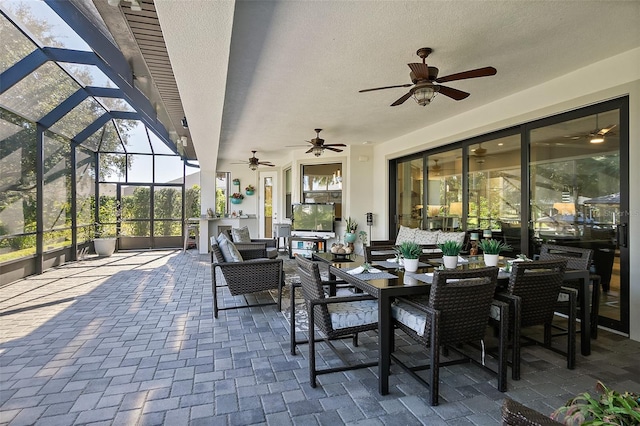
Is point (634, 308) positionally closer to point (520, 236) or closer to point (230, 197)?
point (520, 236)

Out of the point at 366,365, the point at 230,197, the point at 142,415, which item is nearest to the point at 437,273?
the point at 366,365

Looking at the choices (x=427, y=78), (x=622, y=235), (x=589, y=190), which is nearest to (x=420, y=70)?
(x=427, y=78)

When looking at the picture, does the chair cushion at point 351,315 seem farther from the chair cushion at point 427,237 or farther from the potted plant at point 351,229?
the potted plant at point 351,229

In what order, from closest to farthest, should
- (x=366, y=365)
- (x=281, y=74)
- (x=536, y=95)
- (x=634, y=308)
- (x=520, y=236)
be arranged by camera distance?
(x=366, y=365)
(x=634, y=308)
(x=281, y=74)
(x=536, y=95)
(x=520, y=236)

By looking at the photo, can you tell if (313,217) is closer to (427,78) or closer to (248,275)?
(248,275)

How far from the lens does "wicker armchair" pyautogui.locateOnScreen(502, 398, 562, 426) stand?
73 cm

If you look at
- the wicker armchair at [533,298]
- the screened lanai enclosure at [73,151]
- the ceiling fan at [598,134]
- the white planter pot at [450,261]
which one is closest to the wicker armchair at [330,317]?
the white planter pot at [450,261]

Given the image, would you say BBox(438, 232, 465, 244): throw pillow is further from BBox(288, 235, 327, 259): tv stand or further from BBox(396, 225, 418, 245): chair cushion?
BBox(288, 235, 327, 259): tv stand

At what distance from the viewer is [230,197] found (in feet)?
33.9

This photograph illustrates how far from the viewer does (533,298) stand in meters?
2.50

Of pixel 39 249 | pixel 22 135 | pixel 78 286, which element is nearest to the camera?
pixel 78 286

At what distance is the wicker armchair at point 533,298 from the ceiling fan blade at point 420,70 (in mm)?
1717

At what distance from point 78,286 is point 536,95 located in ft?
23.1

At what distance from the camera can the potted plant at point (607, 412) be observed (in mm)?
742
